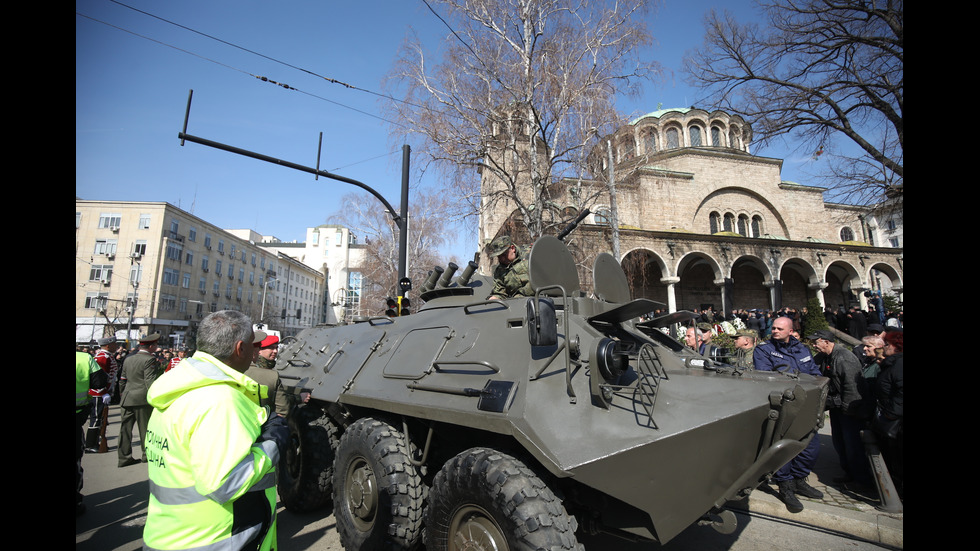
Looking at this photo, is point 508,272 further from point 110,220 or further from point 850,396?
point 110,220

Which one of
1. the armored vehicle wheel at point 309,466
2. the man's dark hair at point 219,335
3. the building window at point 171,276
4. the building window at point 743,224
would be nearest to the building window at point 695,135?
the building window at point 743,224

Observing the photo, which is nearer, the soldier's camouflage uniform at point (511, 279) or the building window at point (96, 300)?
the soldier's camouflage uniform at point (511, 279)

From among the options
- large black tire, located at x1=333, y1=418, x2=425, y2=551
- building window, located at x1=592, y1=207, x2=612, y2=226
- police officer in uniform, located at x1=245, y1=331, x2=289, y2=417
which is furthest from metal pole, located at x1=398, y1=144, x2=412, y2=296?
large black tire, located at x1=333, y1=418, x2=425, y2=551

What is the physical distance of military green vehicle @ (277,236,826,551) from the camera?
8.87 ft

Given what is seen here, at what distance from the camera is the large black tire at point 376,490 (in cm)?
358

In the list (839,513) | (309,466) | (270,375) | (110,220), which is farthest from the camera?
(110,220)

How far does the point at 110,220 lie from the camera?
43.5 meters

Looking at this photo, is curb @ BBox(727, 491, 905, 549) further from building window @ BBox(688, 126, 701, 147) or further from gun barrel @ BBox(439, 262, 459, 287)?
building window @ BBox(688, 126, 701, 147)

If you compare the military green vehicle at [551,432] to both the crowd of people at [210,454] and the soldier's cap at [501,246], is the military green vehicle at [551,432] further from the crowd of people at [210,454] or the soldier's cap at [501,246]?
the crowd of people at [210,454]

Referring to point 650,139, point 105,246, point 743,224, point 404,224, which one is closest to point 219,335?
point 404,224

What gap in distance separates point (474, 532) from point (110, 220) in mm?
53268

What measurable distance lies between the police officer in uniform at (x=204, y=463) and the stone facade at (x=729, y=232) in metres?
22.5

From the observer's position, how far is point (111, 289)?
137 feet
